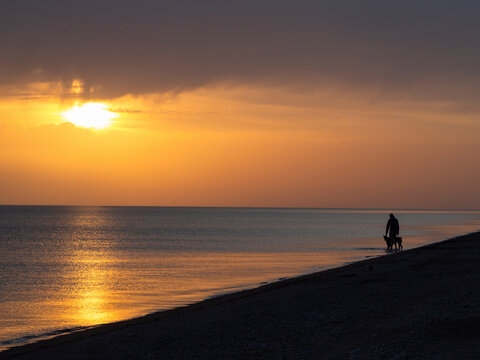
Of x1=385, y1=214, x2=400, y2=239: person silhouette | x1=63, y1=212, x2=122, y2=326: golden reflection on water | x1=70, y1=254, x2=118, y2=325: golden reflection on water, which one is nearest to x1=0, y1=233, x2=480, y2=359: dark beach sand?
x1=70, y1=254, x2=118, y2=325: golden reflection on water

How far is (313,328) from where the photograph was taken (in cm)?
1395

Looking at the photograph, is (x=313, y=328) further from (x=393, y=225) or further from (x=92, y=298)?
(x=393, y=225)

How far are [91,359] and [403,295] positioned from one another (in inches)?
389

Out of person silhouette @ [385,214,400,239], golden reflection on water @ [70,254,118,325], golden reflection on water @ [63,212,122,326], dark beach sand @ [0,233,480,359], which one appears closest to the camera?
dark beach sand @ [0,233,480,359]

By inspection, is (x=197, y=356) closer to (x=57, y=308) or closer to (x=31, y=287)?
(x=57, y=308)

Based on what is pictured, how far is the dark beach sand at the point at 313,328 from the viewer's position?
37.5 feet

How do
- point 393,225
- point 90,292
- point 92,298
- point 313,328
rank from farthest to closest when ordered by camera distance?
point 393,225, point 90,292, point 92,298, point 313,328

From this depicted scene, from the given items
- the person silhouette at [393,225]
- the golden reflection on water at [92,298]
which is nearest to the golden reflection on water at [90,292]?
the golden reflection on water at [92,298]

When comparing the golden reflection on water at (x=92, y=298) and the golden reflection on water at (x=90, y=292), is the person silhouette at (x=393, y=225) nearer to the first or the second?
the golden reflection on water at (x=90, y=292)

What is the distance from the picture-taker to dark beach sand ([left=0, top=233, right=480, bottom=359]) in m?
11.4

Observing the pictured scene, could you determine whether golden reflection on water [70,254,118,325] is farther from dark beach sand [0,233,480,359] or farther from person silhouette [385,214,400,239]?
person silhouette [385,214,400,239]

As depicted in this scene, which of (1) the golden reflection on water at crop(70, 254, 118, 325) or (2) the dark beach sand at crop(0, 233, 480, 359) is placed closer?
(2) the dark beach sand at crop(0, 233, 480, 359)

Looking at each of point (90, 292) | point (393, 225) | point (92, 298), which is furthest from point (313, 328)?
point (393, 225)

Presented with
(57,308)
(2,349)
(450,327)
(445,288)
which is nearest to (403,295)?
(445,288)
